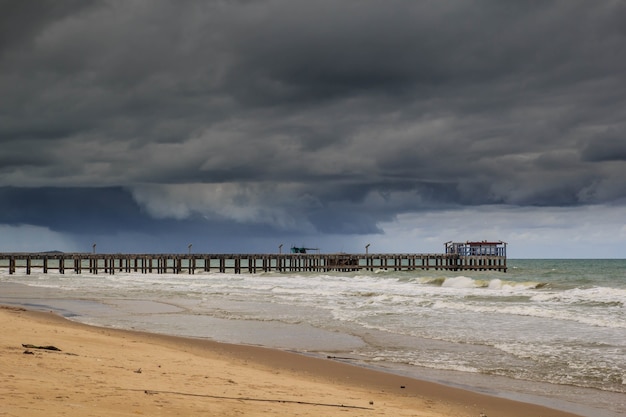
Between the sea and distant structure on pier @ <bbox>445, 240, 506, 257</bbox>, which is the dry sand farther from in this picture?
distant structure on pier @ <bbox>445, 240, 506, 257</bbox>

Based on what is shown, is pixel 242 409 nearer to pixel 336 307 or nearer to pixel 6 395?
pixel 6 395

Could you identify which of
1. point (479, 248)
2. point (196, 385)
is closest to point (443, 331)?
point (196, 385)

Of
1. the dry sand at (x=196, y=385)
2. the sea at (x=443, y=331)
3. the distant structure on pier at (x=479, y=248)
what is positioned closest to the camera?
the dry sand at (x=196, y=385)

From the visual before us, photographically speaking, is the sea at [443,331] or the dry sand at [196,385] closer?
the dry sand at [196,385]

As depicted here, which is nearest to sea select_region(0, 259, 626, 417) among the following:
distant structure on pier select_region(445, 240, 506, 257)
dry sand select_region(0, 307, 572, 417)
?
dry sand select_region(0, 307, 572, 417)

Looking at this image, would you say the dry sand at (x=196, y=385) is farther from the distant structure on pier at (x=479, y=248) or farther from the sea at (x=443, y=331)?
the distant structure on pier at (x=479, y=248)

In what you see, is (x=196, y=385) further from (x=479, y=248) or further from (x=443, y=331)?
(x=479, y=248)

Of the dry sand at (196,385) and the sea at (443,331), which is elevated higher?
the dry sand at (196,385)

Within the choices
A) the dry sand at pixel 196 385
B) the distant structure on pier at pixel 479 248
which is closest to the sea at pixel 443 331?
the dry sand at pixel 196 385

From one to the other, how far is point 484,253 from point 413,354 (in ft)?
248

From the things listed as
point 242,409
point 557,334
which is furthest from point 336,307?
point 242,409

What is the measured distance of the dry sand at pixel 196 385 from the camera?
21.5 ft

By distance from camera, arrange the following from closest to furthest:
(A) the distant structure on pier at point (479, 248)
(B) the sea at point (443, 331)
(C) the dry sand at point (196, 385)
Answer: (C) the dry sand at point (196, 385) < (B) the sea at point (443, 331) < (A) the distant structure on pier at point (479, 248)

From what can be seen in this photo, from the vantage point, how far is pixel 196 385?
28.0ft
